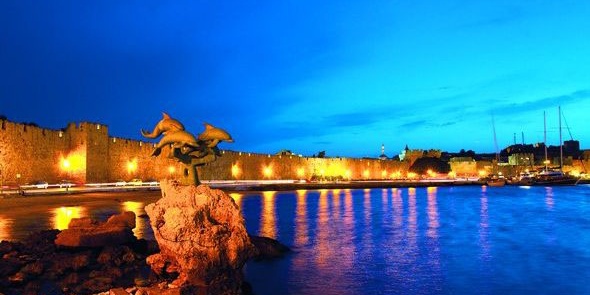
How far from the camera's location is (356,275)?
35.1ft

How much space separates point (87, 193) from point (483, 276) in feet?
67.5

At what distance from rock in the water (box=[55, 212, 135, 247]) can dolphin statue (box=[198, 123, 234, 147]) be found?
247cm

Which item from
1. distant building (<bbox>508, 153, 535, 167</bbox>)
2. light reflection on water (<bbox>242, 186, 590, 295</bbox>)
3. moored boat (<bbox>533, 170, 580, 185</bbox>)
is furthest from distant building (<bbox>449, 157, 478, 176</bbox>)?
light reflection on water (<bbox>242, 186, 590, 295</bbox>)

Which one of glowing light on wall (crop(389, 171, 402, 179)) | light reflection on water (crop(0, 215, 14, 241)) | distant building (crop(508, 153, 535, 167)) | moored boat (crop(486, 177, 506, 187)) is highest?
distant building (crop(508, 153, 535, 167))

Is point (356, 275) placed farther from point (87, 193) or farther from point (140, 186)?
point (140, 186)

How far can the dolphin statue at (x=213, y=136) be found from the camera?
10359 millimetres

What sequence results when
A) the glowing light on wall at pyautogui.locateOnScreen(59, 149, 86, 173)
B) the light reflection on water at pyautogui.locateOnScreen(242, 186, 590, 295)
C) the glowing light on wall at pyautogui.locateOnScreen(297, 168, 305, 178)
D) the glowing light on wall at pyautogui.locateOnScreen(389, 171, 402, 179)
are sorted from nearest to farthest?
1. the light reflection on water at pyautogui.locateOnScreen(242, 186, 590, 295)
2. the glowing light on wall at pyautogui.locateOnScreen(59, 149, 86, 173)
3. the glowing light on wall at pyautogui.locateOnScreen(297, 168, 305, 178)
4. the glowing light on wall at pyautogui.locateOnScreen(389, 171, 402, 179)

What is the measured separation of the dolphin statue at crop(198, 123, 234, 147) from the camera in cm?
1036

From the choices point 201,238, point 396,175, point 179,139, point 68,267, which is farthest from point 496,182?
point 201,238

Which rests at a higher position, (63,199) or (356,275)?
(63,199)

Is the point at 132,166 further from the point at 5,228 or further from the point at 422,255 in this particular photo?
the point at 422,255

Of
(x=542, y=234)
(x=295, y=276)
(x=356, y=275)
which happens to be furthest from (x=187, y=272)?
(x=542, y=234)

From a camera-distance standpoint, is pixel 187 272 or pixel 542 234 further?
pixel 542 234

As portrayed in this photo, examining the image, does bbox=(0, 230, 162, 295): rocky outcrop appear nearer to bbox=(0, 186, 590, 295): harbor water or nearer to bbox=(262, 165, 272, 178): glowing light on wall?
bbox=(0, 186, 590, 295): harbor water
